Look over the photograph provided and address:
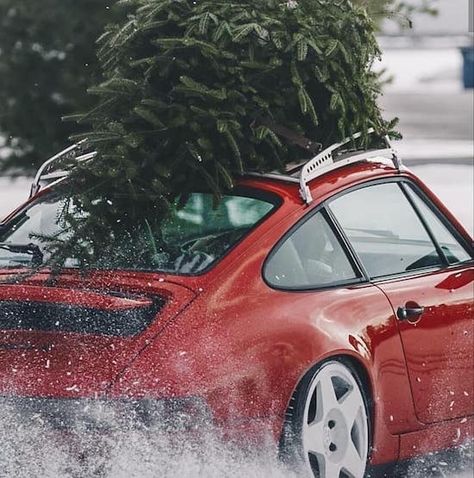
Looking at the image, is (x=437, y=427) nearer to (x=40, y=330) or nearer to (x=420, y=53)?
(x=40, y=330)

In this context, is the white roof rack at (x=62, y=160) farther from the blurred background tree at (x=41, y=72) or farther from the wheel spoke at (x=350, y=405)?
the blurred background tree at (x=41, y=72)

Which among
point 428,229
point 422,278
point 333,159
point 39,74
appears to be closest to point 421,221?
point 428,229

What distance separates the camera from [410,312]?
5547 mm

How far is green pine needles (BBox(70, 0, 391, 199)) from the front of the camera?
17.8ft

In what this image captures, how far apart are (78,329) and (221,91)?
1.14 metres

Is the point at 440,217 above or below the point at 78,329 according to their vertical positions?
below

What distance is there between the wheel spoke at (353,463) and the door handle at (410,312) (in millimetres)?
584

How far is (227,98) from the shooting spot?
5.47 metres

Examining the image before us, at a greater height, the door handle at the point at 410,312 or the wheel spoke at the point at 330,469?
the door handle at the point at 410,312

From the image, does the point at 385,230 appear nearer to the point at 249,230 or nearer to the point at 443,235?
the point at 443,235

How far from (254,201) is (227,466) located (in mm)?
1093

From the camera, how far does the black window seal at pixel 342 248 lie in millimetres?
5148

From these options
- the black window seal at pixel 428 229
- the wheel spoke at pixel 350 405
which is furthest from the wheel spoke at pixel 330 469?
the black window seal at pixel 428 229

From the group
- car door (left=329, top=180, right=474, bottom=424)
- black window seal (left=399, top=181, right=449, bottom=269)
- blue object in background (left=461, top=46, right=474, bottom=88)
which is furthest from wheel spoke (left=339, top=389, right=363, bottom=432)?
blue object in background (left=461, top=46, right=474, bottom=88)
